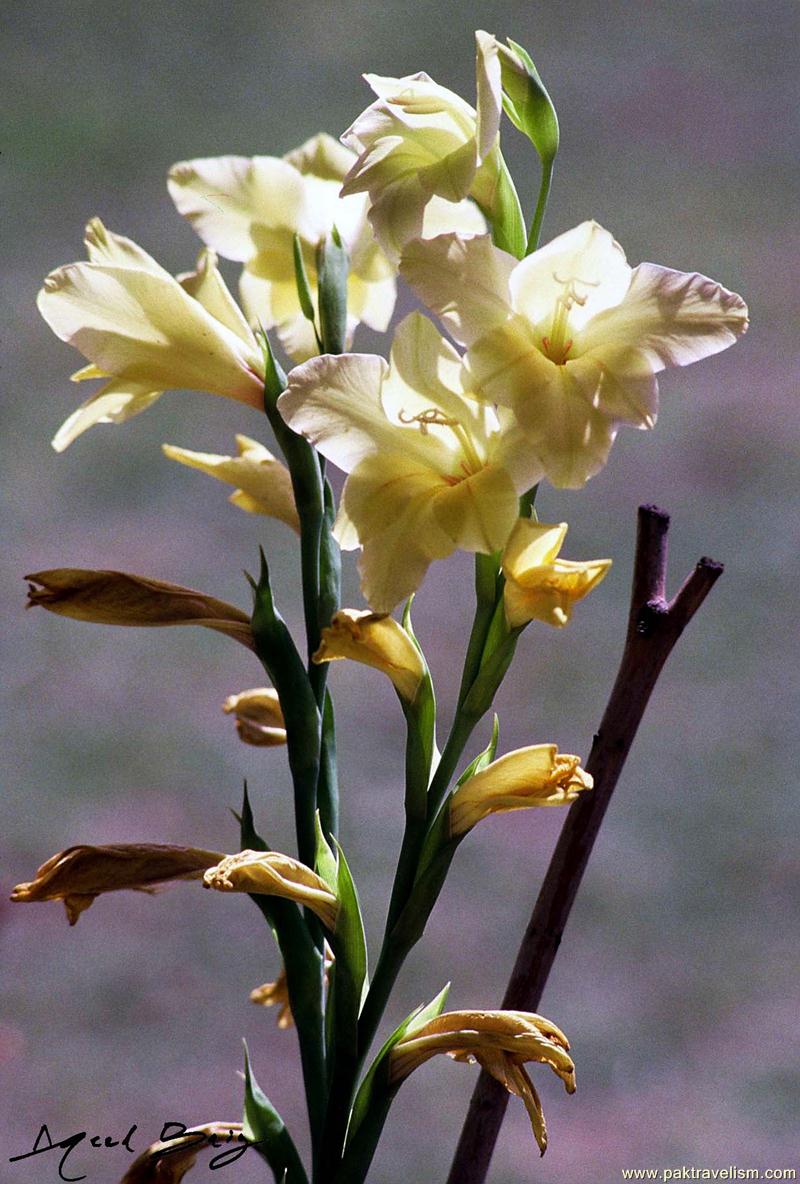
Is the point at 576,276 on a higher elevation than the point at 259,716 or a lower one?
higher

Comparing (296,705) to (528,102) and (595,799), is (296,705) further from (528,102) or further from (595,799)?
(528,102)

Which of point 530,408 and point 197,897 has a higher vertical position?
point 530,408

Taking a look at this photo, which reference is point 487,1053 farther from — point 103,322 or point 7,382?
point 7,382

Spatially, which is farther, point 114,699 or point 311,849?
point 114,699

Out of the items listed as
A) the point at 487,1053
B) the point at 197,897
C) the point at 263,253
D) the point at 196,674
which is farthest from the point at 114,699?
the point at 487,1053

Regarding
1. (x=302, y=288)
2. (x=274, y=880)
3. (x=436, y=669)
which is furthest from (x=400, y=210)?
(x=436, y=669)

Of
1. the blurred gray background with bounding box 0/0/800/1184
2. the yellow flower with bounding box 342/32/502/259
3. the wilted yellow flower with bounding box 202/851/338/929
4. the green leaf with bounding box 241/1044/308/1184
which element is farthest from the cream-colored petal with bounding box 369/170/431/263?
the blurred gray background with bounding box 0/0/800/1184

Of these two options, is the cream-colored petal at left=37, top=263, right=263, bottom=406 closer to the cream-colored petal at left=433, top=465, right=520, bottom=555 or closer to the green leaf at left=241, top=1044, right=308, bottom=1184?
the cream-colored petal at left=433, top=465, right=520, bottom=555
